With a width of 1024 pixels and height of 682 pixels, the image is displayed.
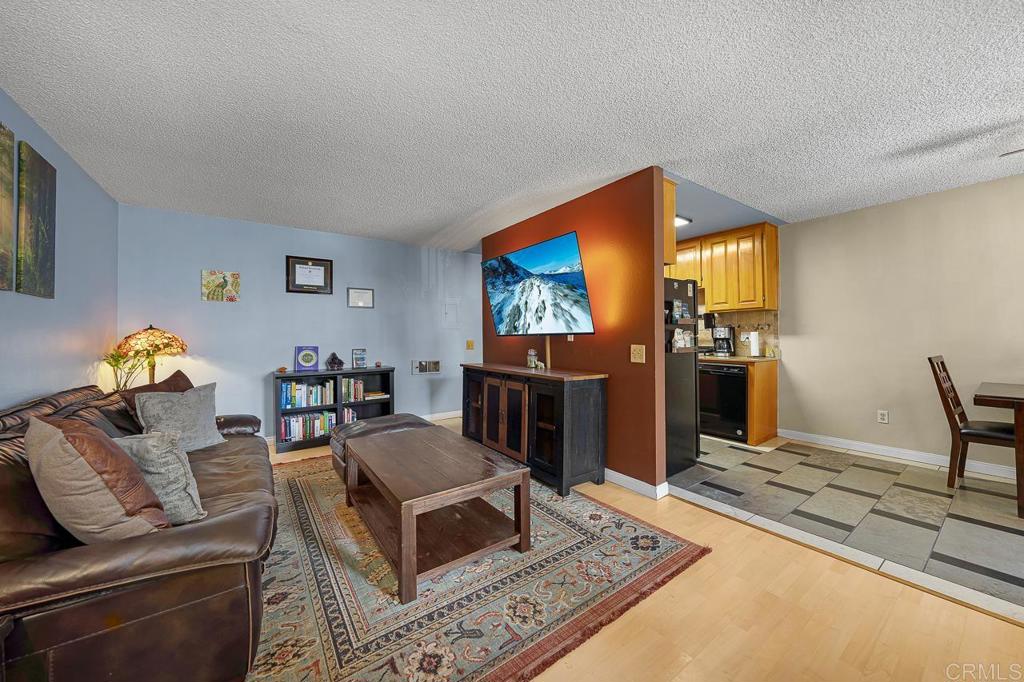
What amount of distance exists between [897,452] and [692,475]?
2.18 m

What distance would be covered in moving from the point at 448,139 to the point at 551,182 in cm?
96

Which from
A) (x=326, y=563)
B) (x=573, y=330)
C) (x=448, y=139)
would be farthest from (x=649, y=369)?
(x=326, y=563)

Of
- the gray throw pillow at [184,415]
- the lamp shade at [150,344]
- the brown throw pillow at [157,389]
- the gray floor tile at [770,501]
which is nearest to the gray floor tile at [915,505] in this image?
the gray floor tile at [770,501]

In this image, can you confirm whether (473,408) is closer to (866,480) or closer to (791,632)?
(791,632)

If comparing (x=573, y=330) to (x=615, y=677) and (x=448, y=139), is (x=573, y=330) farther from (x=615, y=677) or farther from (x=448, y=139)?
(x=615, y=677)

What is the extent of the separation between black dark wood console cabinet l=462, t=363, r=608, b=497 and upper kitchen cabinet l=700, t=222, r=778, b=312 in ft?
7.82

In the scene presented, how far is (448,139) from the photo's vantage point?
2396mm

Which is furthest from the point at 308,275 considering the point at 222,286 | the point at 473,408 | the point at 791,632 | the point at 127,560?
the point at 791,632

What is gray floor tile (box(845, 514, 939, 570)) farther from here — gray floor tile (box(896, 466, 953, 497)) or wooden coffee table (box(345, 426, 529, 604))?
wooden coffee table (box(345, 426, 529, 604))

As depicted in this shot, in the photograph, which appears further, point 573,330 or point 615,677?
point 573,330

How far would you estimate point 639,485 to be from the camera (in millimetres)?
2834

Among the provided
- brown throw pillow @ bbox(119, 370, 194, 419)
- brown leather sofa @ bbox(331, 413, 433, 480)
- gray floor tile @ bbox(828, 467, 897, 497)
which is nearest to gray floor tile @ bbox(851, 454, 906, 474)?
gray floor tile @ bbox(828, 467, 897, 497)

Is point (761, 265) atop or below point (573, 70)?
below

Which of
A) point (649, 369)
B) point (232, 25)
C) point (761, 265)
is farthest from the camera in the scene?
point (761, 265)
